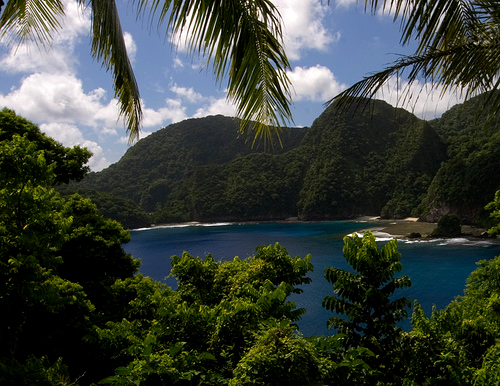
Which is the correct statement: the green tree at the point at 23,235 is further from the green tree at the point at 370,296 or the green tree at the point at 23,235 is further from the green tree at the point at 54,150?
the green tree at the point at 54,150

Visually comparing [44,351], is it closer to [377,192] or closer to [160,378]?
[160,378]

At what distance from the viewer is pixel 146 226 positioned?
76062mm

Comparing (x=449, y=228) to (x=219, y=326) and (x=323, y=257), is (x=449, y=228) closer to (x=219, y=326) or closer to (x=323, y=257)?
(x=323, y=257)

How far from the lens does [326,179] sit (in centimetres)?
7788

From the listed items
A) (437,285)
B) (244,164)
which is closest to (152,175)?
(244,164)

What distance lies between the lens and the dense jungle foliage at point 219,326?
11.3 feet

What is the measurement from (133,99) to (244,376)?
2.60 meters

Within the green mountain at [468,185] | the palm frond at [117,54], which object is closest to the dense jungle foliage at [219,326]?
the palm frond at [117,54]

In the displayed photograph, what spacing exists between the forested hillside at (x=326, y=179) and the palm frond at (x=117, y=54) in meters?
52.9

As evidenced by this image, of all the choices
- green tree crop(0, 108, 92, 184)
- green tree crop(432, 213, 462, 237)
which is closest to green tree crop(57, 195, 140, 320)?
green tree crop(0, 108, 92, 184)

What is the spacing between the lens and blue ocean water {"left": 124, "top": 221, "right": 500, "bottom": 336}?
71.7 feet


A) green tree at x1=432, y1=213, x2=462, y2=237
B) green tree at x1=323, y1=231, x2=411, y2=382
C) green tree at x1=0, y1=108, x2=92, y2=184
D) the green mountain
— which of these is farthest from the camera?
the green mountain

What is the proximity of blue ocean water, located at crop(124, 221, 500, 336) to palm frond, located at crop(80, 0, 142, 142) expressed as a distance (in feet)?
22.5

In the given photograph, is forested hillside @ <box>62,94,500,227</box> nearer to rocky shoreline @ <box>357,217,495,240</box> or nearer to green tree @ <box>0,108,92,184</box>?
rocky shoreline @ <box>357,217,495,240</box>
